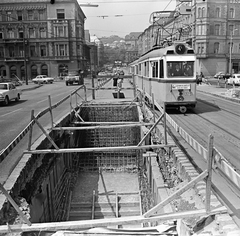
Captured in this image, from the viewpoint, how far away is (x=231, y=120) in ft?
44.0

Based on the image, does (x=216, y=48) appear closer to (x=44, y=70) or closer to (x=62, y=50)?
(x=62, y=50)

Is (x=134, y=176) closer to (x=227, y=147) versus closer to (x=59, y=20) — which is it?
(x=227, y=147)

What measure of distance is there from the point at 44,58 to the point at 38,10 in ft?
35.9

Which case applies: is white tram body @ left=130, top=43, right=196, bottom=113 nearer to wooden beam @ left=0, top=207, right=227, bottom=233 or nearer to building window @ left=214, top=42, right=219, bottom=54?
wooden beam @ left=0, top=207, right=227, bottom=233

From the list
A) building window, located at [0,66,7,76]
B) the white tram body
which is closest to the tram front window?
the white tram body

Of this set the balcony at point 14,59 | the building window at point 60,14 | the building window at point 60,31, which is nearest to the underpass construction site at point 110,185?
the building window at point 60,31

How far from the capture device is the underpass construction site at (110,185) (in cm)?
465

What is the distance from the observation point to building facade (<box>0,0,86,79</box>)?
69.6m

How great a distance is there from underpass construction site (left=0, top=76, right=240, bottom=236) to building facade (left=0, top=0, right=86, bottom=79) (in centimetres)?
5498

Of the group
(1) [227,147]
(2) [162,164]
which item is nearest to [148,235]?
(2) [162,164]

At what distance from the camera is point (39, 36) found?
70.4 metres

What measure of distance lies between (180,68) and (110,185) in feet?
21.1

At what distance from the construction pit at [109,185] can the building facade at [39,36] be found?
55485 mm

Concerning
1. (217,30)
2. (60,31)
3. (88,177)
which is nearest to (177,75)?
(88,177)
